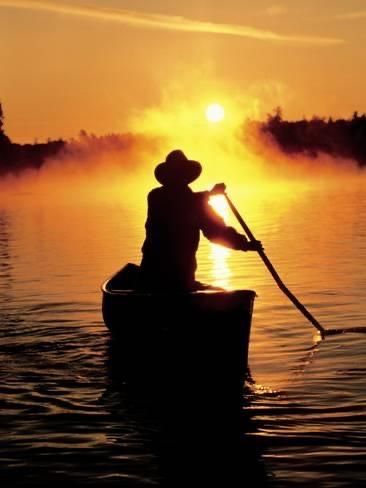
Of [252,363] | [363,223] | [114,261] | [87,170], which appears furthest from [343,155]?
[252,363]

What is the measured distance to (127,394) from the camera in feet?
31.4

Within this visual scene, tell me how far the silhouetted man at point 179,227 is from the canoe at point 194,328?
1.87 feet

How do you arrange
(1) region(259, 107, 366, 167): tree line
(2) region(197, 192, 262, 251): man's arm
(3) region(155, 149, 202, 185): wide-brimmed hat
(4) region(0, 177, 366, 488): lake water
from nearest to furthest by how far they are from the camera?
1. (4) region(0, 177, 366, 488): lake water
2. (2) region(197, 192, 262, 251): man's arm
3. (3) region(155, 149, 202, 185): wide-brimmed hat
4. (1) region(259, 107, 366, 167): tree line

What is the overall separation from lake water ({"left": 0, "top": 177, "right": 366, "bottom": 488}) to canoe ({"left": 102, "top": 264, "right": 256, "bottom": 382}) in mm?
435

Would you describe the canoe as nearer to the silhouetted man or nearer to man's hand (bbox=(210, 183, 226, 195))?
the silhouetted man

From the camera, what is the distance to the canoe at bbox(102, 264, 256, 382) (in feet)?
32.3

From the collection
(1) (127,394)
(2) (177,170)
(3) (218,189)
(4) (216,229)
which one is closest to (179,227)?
(4) (216,229)

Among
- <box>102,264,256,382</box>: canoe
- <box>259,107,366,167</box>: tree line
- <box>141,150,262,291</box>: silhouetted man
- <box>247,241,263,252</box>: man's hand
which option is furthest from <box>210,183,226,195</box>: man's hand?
<box>259,107,366,167</box>: tree line

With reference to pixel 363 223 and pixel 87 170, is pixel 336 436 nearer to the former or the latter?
pixel 363 223

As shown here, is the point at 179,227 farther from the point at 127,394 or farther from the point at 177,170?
the point at 127,394

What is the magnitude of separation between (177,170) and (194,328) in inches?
72.4

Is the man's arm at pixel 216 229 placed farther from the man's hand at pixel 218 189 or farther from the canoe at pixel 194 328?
the canoe at pixel 194 328

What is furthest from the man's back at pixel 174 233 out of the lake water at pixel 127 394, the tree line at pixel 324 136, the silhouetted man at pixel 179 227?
the tree line at pixel 324 136

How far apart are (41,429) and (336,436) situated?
88.4 inches
